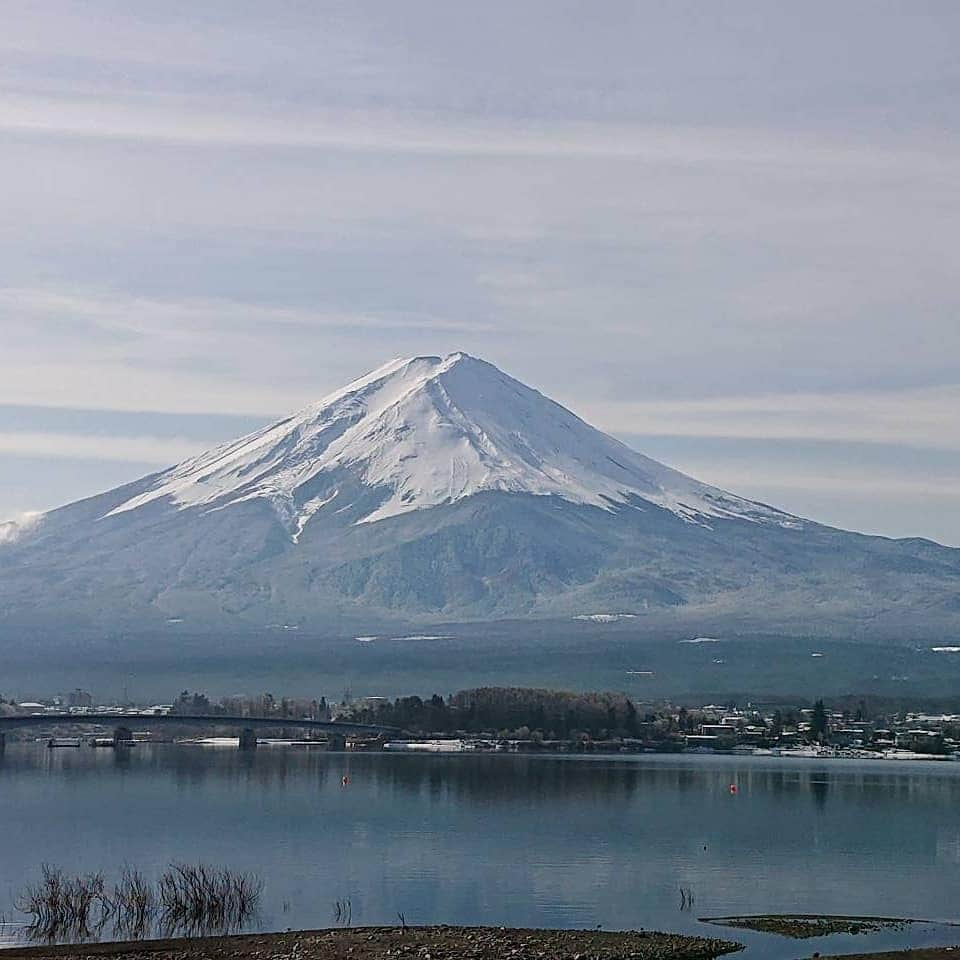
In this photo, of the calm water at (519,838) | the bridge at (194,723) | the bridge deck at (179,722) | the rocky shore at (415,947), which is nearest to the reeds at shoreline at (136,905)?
the calm water at (519,838)

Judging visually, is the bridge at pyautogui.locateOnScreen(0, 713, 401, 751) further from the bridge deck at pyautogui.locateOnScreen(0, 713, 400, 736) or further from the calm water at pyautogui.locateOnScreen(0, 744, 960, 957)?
the calm water at pyautogui.locateOnScreen(0, 744, 960, 957)

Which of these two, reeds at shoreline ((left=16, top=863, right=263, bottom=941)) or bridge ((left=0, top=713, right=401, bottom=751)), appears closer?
reeds at shoreline ((left=16, top=863, right=263, bottom=941))

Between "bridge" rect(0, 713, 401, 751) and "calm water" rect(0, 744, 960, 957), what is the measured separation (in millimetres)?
29284

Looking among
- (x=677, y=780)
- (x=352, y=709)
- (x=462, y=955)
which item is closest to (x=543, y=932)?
(x=462, y=955)

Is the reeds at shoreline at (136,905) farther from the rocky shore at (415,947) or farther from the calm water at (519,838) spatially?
the rocky shore at (415,947)

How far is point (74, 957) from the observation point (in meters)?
47.3

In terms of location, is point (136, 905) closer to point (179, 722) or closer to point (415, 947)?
point (415, 947)

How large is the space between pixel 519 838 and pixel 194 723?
88696 mm

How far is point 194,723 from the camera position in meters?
161

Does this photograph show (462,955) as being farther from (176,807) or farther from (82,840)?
(176,807)

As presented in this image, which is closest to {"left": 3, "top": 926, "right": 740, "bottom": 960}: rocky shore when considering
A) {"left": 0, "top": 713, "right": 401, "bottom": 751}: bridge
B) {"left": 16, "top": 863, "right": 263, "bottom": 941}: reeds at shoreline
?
{"left": 16, "top": 863, "right": 263, "bottom": 941}: reeds at shoreline

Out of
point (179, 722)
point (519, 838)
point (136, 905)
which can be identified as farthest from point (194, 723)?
point (136, 905)

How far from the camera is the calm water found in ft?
189

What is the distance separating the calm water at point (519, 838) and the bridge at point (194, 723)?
2928 centimetres
